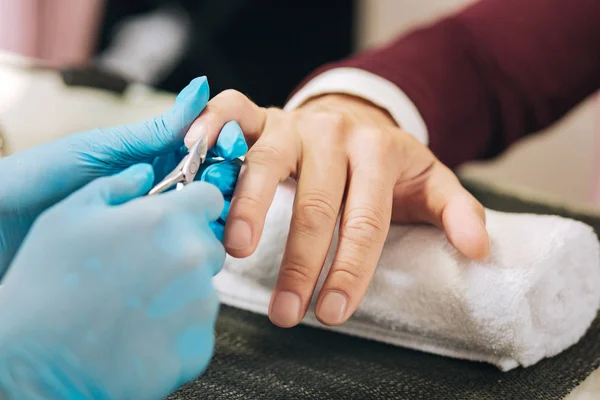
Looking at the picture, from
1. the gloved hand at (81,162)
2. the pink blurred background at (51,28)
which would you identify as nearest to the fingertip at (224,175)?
the gloved hand at (81,162)

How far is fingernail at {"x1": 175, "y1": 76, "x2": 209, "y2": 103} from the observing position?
1.56 ft

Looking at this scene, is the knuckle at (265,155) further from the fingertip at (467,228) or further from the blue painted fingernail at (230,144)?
the fingertip at (467,228)

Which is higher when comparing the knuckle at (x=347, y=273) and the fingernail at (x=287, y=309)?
the knuckle at (x=347, y=273)

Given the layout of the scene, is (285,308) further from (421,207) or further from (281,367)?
(421,207)

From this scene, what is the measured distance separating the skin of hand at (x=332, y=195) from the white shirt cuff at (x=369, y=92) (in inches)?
3.8

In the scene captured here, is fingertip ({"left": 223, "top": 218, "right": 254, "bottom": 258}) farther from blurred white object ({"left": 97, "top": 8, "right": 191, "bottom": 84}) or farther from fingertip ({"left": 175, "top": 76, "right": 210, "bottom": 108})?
blurred white object ({"left": 97, "top": 8, "right": 191, "bottom": 84})

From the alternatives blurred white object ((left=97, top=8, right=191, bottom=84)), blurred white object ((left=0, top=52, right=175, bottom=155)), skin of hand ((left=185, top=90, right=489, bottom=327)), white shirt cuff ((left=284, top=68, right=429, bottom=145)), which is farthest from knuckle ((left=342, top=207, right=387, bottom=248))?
blurred white object ((left=97, top=8, right=191, bottom=84))

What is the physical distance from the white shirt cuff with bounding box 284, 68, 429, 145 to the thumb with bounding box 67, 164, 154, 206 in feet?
1.13

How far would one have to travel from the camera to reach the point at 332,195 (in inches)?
20.1

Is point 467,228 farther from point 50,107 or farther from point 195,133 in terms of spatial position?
point 50,107

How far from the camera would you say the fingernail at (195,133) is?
17.9 inches

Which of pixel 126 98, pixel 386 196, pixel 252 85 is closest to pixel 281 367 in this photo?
pixel 386 196

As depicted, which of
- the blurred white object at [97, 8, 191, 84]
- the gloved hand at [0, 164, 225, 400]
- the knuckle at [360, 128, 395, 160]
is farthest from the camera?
the blurred white object at [97, 8, 191, 84]

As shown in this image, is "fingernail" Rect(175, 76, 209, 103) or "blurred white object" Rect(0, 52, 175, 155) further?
"blurred white object" Rect(0, 52, 175, 155)
